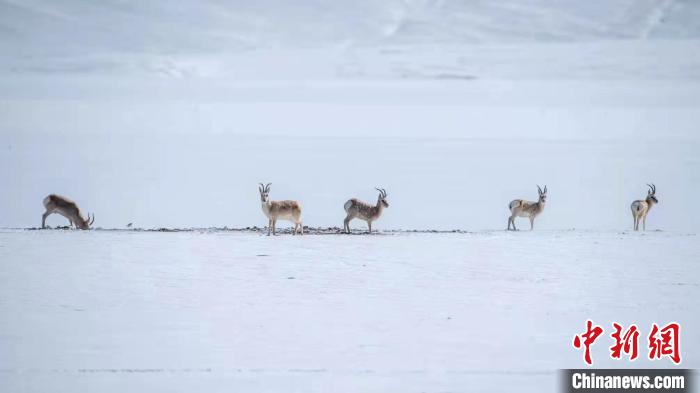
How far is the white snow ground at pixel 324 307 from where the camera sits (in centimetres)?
902

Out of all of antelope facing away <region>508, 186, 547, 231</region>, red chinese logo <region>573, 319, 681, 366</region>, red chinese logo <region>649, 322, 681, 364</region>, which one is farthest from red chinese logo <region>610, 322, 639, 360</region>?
antelope facing away <region>508, 186, 547, 231</region>

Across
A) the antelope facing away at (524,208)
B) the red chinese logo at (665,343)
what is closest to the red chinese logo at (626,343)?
the red chinese logo at (665,343)

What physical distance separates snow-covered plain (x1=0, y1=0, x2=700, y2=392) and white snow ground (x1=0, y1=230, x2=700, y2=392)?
37 millimetres

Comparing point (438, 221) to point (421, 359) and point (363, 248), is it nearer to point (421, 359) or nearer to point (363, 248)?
point (363, 248)

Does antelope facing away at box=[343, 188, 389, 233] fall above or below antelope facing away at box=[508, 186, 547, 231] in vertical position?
below

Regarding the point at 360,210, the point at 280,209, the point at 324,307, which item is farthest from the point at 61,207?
the point at 324,307

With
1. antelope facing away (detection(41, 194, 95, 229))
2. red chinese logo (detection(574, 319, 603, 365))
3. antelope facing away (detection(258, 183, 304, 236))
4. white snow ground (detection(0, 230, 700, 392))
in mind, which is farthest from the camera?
antelope facing away (detection(41, 194, 95, 229))

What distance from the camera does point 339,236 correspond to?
15492mm

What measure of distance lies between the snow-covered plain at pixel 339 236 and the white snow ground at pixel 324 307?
0.04 m

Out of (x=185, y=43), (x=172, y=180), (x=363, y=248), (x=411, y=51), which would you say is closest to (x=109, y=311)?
(x=363, y=248)

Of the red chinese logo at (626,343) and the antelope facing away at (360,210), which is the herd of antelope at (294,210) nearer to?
the antelope facing away at (360,210)

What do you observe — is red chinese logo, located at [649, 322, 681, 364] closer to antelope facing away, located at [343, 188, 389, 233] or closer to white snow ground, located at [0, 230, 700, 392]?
white snow ground, located at [0, 230, 700, 392]

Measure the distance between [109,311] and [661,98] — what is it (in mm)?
40226

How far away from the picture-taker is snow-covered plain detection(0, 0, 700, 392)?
9484mm
